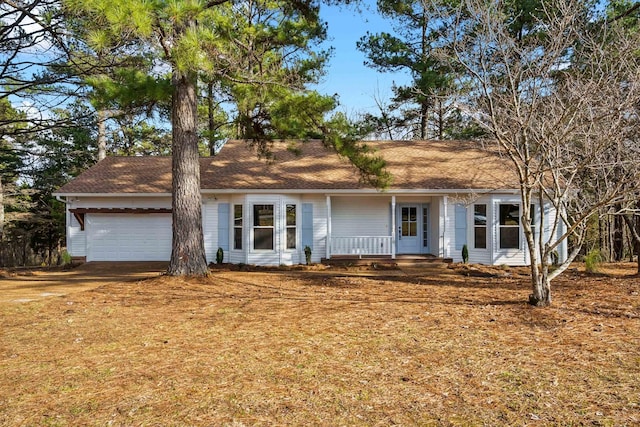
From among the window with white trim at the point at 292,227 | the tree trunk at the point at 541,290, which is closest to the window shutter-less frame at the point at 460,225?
the window with white trim at the point at 292,227

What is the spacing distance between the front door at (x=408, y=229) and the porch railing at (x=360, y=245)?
1110 mm

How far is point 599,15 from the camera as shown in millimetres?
12055

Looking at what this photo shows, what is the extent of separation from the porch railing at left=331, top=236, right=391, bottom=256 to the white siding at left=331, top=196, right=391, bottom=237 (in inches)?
27.7

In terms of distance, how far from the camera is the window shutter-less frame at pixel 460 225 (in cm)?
1404

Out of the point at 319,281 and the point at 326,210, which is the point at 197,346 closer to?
the point at 319,281

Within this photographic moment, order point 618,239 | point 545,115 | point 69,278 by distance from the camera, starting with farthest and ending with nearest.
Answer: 1. point 618,239
2. point 69,278
3. point 545,115

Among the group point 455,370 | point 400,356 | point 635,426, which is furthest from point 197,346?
point 635,426

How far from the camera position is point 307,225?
14.2m

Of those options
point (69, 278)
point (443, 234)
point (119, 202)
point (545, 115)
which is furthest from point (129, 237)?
point (545, 115)

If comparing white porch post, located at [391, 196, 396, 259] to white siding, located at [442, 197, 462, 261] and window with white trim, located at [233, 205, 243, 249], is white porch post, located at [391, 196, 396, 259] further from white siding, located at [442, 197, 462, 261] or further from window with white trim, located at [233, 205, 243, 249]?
window with white trim, located at [233, 205, 243, 249]

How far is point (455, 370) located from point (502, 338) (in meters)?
1.38

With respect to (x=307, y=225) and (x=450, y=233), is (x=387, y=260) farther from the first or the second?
(x=307, y=225)

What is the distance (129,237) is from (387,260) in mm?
8809

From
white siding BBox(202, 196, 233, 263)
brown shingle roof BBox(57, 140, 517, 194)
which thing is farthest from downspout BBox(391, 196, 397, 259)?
white siding BBox(202, 196, 233, 263)
